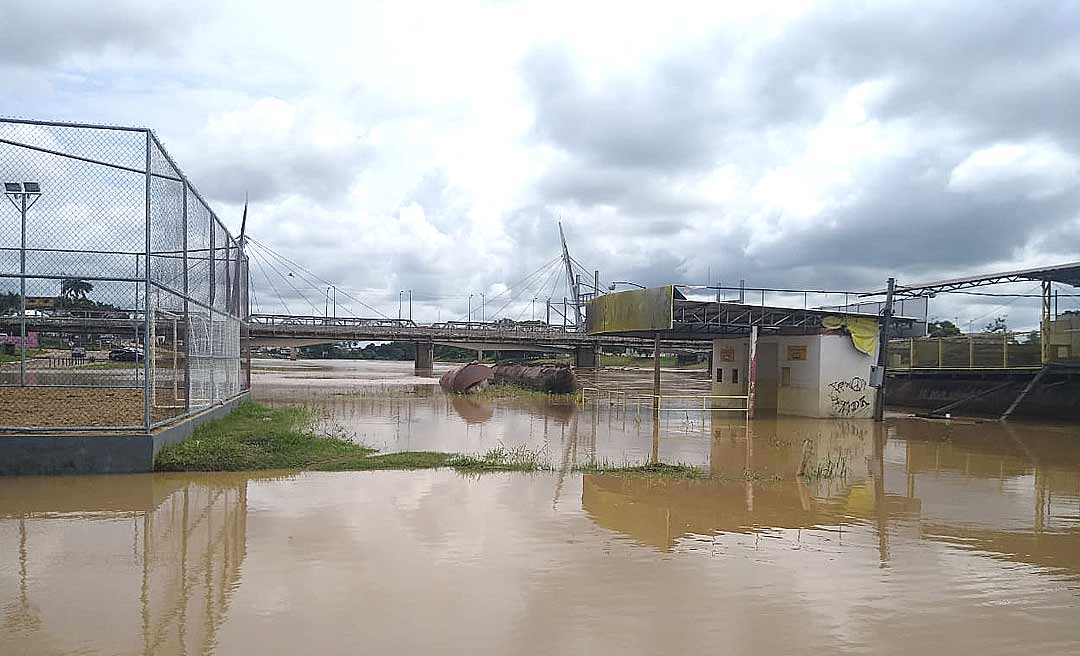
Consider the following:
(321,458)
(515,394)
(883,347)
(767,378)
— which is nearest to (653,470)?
(321,458)

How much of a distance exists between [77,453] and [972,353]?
29199 millimetres

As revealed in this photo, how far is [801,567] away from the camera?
29.1 ft

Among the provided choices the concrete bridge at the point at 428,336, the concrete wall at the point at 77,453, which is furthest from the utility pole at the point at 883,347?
the concrete bridge at the point at 428,336

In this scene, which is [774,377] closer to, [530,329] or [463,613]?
[463,613]

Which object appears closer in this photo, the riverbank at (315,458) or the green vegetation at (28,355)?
the riverbank at (315,458)

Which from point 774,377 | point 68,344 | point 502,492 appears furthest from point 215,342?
point 774,377

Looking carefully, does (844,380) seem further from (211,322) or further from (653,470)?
(211,322)

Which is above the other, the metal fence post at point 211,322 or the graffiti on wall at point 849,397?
the metal fence post at point 211,322

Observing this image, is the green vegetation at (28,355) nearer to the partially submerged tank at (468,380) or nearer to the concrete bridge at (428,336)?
the partially submerged tank at (468,380)

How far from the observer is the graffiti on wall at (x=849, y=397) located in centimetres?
2778

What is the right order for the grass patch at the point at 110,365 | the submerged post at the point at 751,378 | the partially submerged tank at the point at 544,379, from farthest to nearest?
the partially submerged tank at the point at 544,379 < the submerged post at the point at 751,378 < the grass patch at the point at 110,365

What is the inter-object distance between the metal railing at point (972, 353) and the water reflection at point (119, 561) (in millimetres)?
26842

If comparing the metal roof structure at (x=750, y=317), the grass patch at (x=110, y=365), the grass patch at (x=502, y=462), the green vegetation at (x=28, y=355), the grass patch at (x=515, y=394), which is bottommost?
the grass patch at (x=515, y=394)

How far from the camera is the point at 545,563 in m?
8.87
